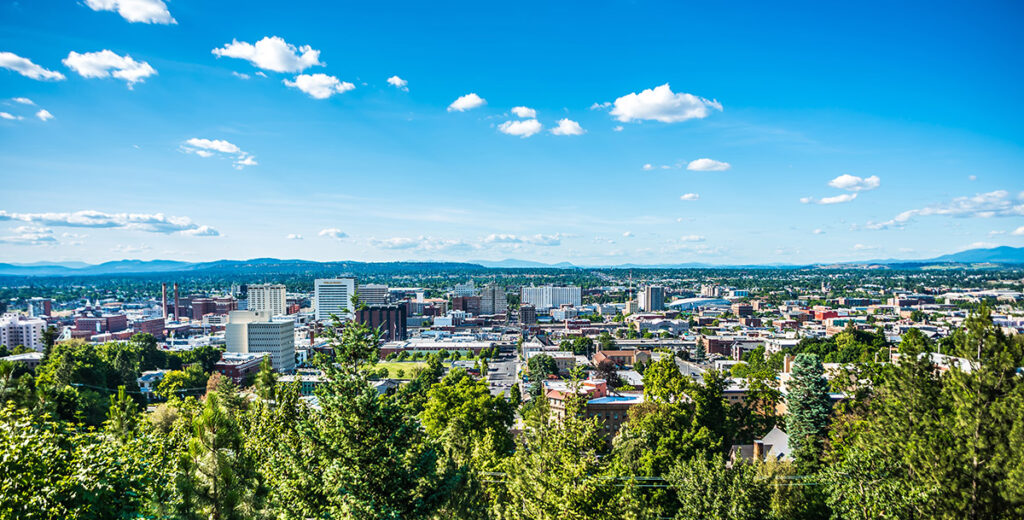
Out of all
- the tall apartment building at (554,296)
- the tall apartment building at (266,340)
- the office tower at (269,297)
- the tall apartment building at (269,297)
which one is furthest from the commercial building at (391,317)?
the tall apartment building at (554,296)

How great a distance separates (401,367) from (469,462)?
54.0m

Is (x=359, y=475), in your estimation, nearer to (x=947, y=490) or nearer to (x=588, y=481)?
(x=588, y=481)

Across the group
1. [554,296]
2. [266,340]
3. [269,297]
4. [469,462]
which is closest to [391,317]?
[266,340]

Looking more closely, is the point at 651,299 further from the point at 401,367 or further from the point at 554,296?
the point at 401,367

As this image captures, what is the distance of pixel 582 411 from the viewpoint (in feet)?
27.9

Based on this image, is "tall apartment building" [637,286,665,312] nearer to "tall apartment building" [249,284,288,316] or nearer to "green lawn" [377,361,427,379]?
"green lawn" [377,361,427,379]

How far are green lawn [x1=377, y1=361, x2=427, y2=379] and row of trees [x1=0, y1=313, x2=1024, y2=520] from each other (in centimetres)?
4142

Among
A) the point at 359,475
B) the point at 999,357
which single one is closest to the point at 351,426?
the point at 359,475

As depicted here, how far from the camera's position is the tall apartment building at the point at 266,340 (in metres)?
63.6

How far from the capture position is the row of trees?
230 inches

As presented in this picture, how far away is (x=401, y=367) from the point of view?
64062mm

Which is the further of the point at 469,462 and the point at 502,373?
the point at 502,373

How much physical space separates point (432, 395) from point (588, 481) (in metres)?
18.0

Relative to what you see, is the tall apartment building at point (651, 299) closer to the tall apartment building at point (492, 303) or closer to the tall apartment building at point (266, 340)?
the tall apartment building at point (492, 303)
